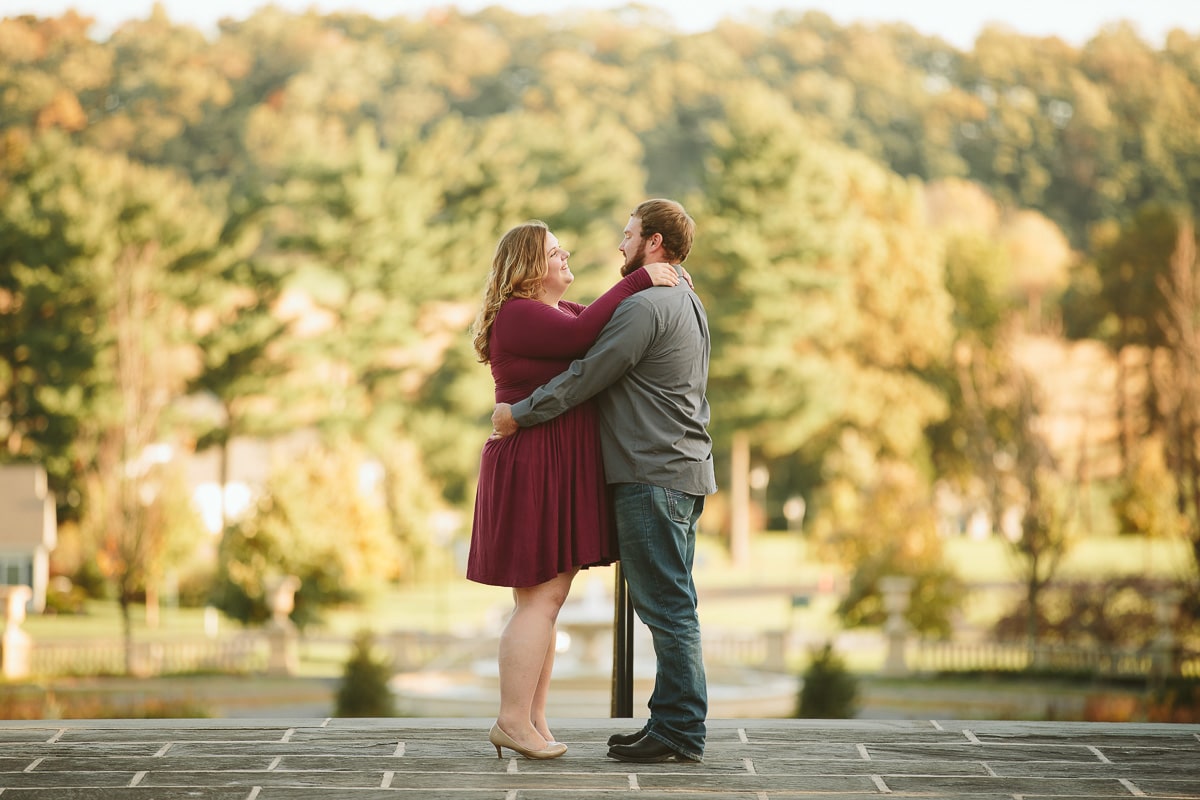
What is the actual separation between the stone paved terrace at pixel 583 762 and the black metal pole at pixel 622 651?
7 cm

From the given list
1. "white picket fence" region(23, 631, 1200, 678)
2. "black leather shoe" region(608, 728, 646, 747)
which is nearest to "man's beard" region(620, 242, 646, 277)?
"black leather shoe" region(608, 728, 646, 747)

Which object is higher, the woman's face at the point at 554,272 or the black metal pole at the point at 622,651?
the woman's face at the point at 554,272

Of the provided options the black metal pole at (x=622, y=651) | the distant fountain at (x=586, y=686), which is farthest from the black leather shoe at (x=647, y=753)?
the distant fountain at (x=586, y=686)

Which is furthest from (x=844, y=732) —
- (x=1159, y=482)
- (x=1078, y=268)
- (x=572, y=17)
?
(x=572, y=17)

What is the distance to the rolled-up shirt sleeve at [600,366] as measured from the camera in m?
3.43

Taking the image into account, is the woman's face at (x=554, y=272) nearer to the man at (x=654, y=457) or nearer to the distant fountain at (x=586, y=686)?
the man at (x=654, y=457)

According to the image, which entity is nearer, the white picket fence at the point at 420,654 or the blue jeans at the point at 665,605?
the blue jeans at the point at 665,605

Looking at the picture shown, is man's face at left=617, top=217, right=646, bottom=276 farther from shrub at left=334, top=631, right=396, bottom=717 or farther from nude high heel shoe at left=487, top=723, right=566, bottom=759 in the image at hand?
shrub at left=334, top=631, right=396, bottom=717

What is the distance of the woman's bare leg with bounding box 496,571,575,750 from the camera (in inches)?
137

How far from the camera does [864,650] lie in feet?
78.1

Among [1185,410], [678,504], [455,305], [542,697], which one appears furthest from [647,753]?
[455,305]

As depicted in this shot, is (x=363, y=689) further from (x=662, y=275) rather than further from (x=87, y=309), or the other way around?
(x=87, y=309)

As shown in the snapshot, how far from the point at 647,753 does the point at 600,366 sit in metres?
0.91

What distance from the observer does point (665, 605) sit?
3482 mm
